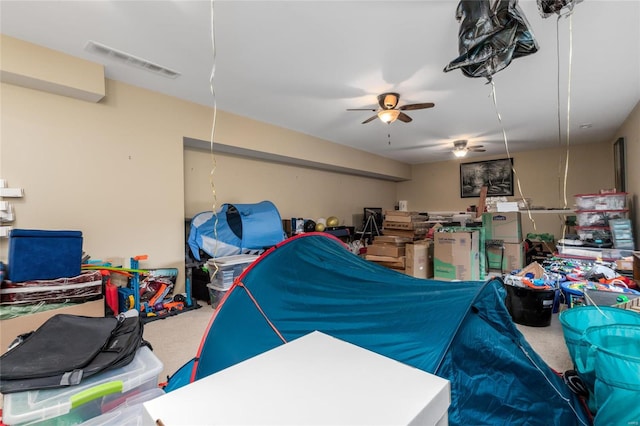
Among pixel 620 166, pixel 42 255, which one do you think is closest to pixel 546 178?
pixel 620 166

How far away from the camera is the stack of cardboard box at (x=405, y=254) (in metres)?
4.60

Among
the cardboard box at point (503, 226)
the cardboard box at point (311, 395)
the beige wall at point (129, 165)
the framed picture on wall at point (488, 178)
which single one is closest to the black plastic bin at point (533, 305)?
the cardboard box at point (503, 226)

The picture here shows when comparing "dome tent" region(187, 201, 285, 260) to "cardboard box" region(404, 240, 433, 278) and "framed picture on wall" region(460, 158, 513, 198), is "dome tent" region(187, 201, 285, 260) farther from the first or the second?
"framed picture on wall" region(460, 158, 513, 198)

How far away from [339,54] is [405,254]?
3.30 m

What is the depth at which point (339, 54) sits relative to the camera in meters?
2.59

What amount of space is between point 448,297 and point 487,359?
27 cm

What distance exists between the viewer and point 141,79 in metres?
3.03

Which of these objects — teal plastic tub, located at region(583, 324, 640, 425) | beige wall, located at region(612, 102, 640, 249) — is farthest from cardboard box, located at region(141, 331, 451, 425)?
beige wall, located at region(612, 102, 640, 249)

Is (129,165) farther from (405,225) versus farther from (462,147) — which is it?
(462,147)

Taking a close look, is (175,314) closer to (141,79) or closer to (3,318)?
(3,318)

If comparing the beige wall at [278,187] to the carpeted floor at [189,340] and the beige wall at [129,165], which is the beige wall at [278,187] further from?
the carpeted floor at [189,340]

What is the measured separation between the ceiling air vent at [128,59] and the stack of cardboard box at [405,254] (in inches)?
151

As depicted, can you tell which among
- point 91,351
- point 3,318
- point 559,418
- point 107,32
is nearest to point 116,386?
point 91,351

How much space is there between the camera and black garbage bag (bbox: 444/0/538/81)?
1.62 m
